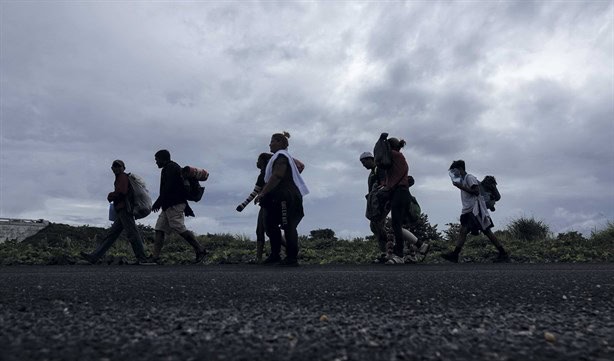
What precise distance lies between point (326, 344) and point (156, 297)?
6.54 feet

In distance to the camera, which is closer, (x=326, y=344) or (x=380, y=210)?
(x=326, y=344)

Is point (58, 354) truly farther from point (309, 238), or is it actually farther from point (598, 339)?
point (309, 238)

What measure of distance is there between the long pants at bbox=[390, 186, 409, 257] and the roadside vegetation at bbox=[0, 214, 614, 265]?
1223 mm

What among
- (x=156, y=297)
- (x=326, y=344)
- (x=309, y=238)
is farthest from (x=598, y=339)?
(x=309, y=238)

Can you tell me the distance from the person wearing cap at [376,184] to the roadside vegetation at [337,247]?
53 centimetres

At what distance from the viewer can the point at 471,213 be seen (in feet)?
29.8

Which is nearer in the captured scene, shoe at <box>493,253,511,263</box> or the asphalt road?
the asphalt road

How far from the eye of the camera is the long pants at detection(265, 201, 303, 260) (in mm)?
7539

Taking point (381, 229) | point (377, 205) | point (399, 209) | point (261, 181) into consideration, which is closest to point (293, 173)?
point (261, 181)

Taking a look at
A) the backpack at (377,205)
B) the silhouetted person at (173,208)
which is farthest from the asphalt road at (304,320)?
the silhouetted person at (173,208)

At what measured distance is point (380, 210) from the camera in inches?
332

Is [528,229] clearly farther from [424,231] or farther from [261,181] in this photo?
[261,181]

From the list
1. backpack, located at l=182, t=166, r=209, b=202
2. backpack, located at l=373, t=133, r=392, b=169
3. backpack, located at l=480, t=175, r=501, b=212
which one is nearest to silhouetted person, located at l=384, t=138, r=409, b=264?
backpack, located at l=373, t=133, r=392, b=169

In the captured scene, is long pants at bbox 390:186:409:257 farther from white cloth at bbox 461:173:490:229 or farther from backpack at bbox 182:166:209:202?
backpack at bbox 182:166:209:202
